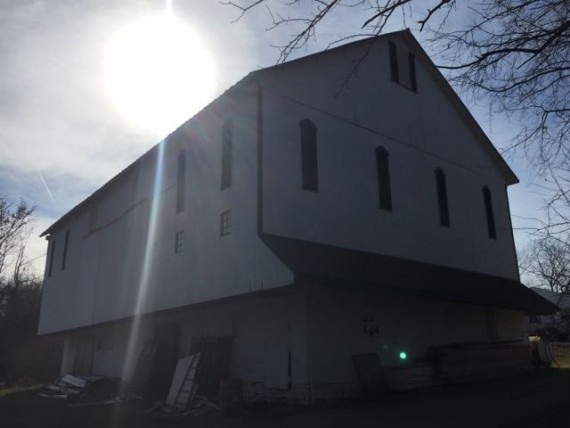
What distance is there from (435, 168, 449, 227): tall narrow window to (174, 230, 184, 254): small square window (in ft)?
29.8

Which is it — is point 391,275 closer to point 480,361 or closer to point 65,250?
point 480,361

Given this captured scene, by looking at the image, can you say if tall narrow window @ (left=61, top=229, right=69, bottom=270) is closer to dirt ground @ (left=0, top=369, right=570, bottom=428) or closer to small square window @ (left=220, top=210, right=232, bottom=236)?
dirt ground @ (left=0, top=369, right=570, bottom=428)

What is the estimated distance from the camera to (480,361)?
56.4 feet

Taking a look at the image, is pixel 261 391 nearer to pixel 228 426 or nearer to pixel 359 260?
pixel 228 426

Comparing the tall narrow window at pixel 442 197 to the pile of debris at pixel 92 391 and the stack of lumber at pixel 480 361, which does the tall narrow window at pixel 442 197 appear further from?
the pile of debris at pixel 92 391

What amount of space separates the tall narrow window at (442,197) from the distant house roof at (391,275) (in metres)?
1.90

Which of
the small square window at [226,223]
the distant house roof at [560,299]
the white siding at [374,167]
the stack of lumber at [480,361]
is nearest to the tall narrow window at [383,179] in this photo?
the white siding at [374,167]

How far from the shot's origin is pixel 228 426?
11.3m

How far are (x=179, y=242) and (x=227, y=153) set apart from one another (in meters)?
3.79

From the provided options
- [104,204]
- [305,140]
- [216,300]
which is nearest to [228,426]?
[216,300]

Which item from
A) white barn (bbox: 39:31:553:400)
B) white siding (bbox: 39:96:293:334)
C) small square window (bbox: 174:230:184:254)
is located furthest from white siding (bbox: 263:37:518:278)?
small square window (bbox: 174:230:184:254)

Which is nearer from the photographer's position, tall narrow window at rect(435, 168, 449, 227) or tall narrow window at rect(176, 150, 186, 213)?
tall narrow window at rect(176, 150, 186, 213)

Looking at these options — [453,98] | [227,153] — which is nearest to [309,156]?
[227,153]

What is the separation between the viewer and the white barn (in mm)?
13711
